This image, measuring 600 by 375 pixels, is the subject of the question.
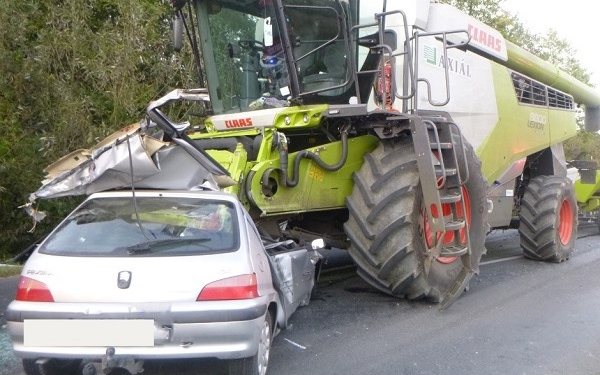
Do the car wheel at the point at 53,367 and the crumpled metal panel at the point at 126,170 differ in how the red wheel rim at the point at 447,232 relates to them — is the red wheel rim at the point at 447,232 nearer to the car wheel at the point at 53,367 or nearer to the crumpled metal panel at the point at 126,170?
the crumpled metal panel at the point at 126,170

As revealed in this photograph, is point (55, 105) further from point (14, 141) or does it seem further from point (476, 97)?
point (476, 97)

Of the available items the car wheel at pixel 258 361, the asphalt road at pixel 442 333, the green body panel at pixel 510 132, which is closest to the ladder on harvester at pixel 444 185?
the asphalt road at pixel 442 333

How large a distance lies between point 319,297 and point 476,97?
3439mm

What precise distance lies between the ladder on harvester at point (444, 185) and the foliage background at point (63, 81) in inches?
212

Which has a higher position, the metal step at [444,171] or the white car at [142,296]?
the metal step at [444,171]

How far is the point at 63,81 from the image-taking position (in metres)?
10.2

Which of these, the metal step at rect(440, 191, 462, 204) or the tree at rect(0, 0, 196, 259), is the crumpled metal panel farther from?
the tree at rect(0, 0, 196, 259)

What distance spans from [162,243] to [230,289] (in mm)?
609

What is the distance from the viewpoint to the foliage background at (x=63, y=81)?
9.73 meters

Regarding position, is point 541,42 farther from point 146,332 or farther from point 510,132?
point 146,332

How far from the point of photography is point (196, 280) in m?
4.00

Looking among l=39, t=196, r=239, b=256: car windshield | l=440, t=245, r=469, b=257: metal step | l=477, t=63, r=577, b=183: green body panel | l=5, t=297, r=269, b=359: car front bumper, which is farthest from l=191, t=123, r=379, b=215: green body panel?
l=5, t=297, r=269, b=359: car front bumper

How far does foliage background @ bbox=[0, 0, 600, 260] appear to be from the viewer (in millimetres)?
9727

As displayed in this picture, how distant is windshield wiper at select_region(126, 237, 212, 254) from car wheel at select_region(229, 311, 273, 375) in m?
0.71
